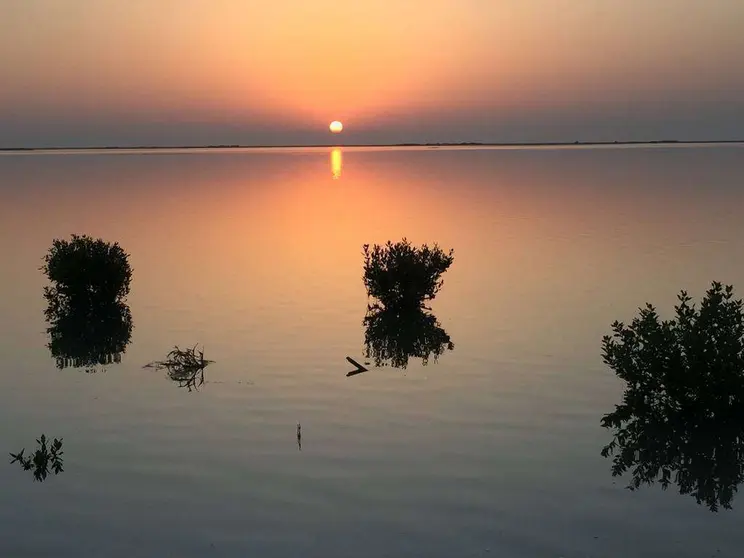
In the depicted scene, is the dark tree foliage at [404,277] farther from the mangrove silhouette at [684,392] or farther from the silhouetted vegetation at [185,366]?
the mangrove silhouette at [684,392]

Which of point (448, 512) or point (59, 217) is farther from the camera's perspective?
point (59, 217)

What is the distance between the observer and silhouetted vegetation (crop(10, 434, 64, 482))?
16.9 m

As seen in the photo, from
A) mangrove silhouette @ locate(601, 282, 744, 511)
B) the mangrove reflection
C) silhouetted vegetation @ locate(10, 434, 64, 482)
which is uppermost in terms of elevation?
the mangrove reflection

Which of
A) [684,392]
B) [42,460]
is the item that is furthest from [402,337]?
[42,460]

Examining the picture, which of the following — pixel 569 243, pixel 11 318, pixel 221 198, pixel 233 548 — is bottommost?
pixel 233 548

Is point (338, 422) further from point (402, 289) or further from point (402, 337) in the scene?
point (402, 289)

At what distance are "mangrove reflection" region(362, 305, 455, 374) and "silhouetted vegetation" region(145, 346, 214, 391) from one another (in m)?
4.64

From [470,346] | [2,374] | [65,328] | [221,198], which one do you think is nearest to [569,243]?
[470,346]

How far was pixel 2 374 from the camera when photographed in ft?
80.2

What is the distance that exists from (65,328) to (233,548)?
1954 cm

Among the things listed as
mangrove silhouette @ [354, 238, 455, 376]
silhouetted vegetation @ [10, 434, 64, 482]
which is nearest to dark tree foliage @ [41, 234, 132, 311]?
mangrove silhouette @ [354, 238, 455, 376]

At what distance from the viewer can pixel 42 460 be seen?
1728 cm

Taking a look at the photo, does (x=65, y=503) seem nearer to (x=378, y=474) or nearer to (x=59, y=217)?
(x=378, y=474)

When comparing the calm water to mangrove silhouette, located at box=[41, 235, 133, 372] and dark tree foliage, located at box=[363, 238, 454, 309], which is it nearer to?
mangrove silhouette, located at box=[41, 235, 133, 372]
